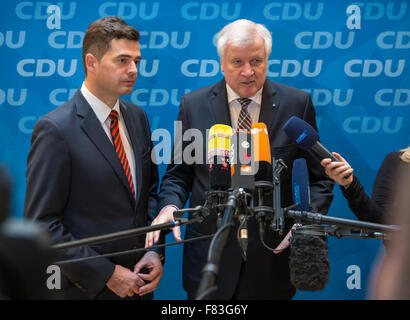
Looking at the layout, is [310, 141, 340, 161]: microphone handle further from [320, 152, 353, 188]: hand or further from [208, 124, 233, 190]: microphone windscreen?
[208, 124, 233, 190]: microphone windscreen

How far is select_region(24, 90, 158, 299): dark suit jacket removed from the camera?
104 inches

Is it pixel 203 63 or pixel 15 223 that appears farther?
pixel 203 63

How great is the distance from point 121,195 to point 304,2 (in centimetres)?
204

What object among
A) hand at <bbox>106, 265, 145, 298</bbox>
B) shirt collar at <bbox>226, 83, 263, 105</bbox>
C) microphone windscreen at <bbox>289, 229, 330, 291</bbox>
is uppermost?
shirt collar at <bbox>226, 83, 263, 105</bbox>

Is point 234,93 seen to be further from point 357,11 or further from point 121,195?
point 357,11

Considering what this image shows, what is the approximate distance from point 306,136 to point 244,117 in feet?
2.09

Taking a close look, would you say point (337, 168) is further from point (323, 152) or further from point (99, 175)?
point (99, 175)

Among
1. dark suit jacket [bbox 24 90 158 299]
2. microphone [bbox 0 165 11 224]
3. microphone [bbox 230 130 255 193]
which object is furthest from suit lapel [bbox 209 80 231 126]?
microphone [bbox 0 165 11 224]

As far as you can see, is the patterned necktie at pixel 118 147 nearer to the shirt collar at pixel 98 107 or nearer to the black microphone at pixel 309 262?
the shirt collar at pixel 98 107

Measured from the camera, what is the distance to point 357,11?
3.76m

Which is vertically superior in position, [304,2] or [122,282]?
[304,2]

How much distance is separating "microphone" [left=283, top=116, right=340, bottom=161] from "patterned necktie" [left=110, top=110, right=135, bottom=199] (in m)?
0.92
